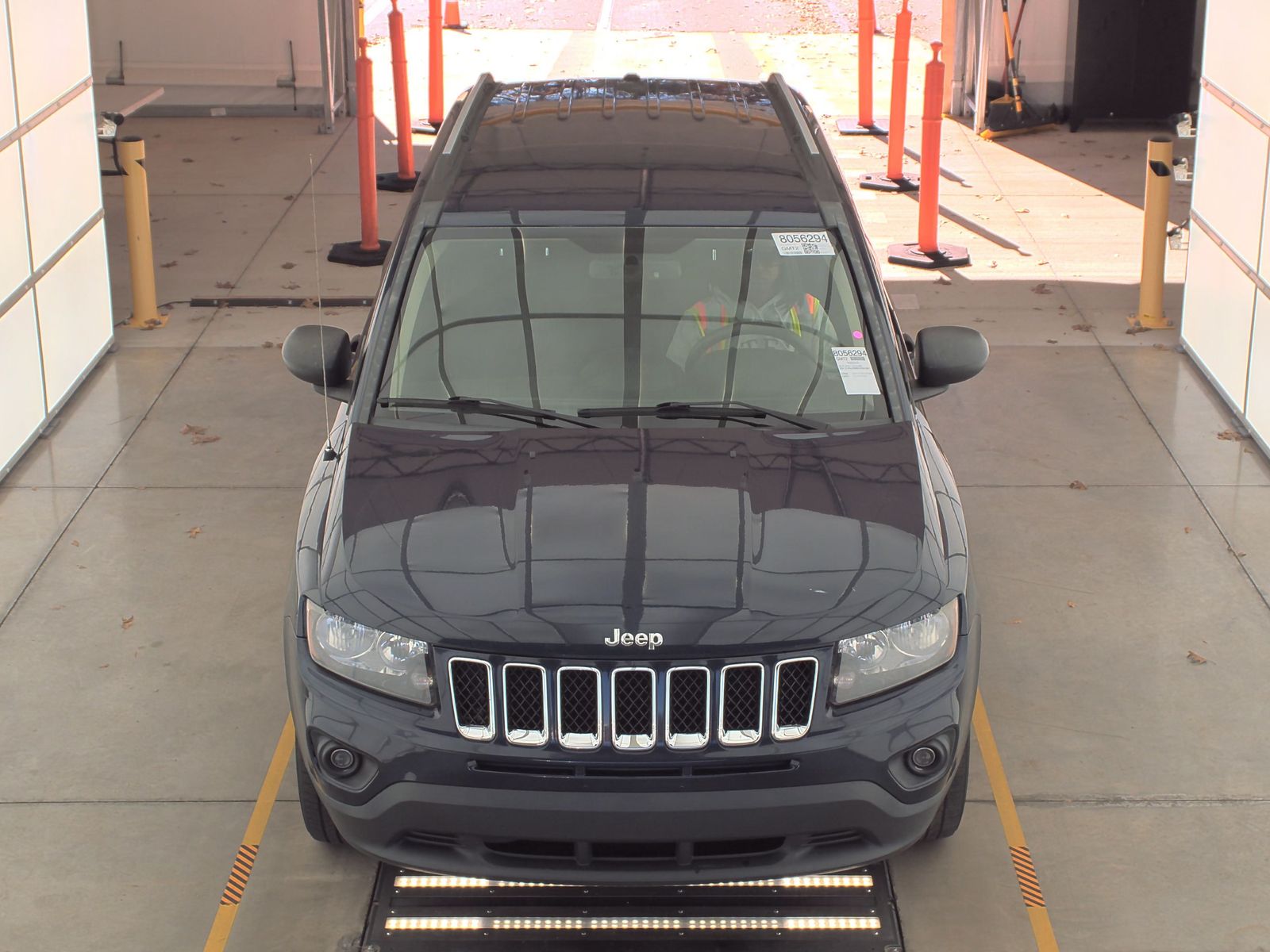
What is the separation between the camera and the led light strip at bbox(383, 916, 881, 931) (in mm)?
4664

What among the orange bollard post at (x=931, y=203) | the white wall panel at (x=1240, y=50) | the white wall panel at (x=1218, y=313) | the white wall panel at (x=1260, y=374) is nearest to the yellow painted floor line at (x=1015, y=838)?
the white wall panel at (x=1260, y=374)

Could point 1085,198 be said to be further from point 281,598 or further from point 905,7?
point 281,598

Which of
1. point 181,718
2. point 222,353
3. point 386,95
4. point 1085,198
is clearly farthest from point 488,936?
point 386,95

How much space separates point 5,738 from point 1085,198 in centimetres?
1078

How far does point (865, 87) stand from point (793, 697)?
13.0 metres

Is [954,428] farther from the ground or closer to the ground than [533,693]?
closer to the ground

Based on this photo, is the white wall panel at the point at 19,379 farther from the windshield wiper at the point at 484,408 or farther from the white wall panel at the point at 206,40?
the white wall panel at the point at 206,40

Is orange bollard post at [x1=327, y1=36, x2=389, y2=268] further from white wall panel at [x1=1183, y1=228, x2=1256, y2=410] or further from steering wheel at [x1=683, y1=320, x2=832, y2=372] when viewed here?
steering wheel at [x1=683, y1=320, x2=832, y2=372]

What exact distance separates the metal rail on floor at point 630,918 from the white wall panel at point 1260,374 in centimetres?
469

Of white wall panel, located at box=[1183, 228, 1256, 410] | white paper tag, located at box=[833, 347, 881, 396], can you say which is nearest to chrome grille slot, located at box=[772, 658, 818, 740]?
white paper tag, located at box=[833, 347, 881, 396]

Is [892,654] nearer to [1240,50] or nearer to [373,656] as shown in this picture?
[373,656]

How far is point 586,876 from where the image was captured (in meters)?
4.23

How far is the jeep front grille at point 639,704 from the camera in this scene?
13.7 ft

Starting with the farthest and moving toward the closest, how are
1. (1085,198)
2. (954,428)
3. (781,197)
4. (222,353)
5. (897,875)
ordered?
1. (1085,198)
2. (222,353)
3. (954,428)
4. (781,197)
5. (897,875)
